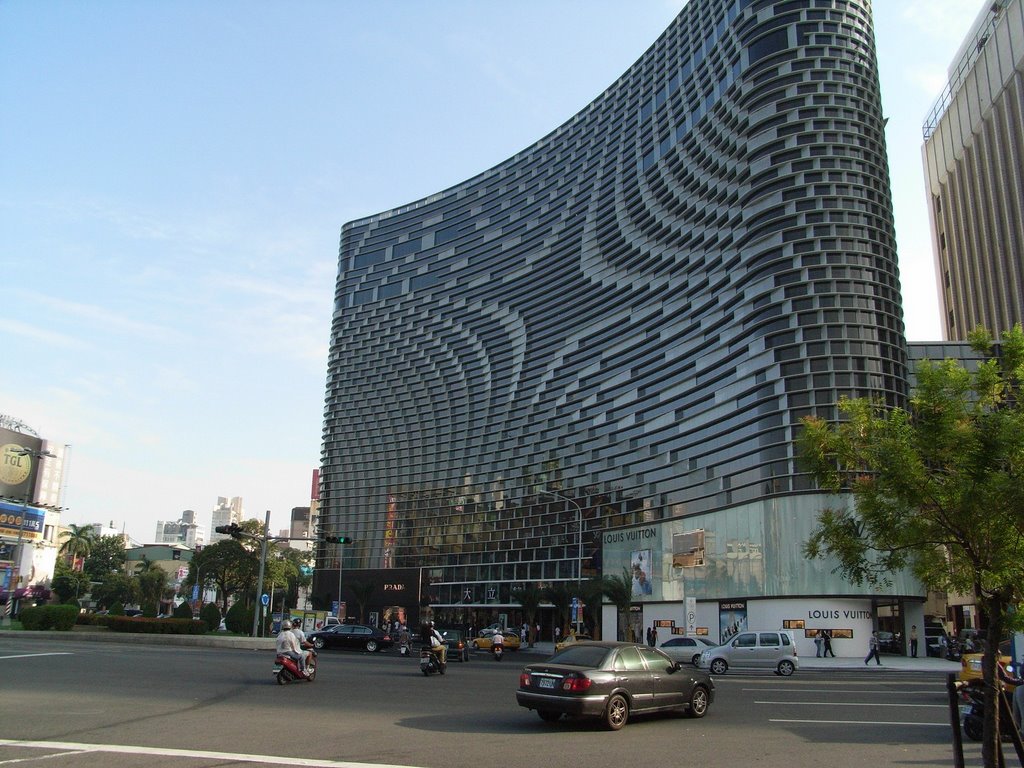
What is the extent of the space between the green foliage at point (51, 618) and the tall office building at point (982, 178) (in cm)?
7538

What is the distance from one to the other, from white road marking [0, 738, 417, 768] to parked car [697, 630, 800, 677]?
2419cm

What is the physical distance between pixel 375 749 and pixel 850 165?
55.3m

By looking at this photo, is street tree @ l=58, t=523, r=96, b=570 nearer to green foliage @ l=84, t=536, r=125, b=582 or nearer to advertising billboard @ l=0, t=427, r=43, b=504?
green foliage @ l=84, t=536, r=125, b=582

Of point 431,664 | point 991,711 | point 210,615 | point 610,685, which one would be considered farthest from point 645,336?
point 991,711

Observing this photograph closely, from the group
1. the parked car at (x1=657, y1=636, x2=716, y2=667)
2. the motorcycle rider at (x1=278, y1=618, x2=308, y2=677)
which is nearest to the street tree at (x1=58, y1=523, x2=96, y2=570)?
the parked car at (x1=657, y1=636, x2=716, y2=667)

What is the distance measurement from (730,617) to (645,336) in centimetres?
2616

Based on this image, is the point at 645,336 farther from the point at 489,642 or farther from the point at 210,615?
the point at 210,615

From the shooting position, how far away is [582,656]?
14320mm

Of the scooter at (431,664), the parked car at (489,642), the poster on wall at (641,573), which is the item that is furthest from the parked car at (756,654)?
the poster on wall at (641,573)

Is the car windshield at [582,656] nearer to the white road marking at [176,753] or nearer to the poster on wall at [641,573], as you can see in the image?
the white road marking at [176,753]

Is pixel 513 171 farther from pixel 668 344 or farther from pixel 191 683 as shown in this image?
pixel 191 683

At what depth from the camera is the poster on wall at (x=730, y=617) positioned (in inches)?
2108

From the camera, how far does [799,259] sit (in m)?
54.8

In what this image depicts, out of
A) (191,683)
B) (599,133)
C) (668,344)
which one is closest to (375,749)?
(191,683)
